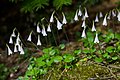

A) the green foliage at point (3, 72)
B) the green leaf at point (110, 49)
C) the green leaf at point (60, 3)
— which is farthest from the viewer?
the green foliage at point (3, 72)

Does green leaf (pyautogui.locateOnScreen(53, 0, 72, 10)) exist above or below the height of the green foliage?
above

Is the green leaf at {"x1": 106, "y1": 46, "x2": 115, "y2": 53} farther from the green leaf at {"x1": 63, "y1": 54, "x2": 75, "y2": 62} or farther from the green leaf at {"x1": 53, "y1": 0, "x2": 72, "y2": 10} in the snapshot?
the green leaf at {"x1": 53, "y1": 0, "x2": 72, "y2": 10}

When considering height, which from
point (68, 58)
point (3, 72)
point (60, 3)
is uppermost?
point (60, 3)

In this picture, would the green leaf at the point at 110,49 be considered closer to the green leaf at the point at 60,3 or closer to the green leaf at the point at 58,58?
the green leaf at the point at 58,58

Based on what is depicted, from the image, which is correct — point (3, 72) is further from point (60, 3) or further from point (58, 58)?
point (60, 3)

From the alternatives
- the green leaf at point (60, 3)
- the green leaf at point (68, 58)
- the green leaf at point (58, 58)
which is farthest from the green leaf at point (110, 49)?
the green leaf at point (60, 3)

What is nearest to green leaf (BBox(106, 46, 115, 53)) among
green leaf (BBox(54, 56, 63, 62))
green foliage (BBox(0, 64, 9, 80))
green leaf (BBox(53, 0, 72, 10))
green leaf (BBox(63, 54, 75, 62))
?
green leaf (BBox(63, 54, 75, 62))

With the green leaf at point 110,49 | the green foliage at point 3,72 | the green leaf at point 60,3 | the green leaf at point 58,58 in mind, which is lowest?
the green foliage at point 3,72

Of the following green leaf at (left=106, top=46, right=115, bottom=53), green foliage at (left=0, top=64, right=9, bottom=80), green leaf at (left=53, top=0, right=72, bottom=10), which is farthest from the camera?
green foliage at (left=0, top=64, right=9, bottom=80)

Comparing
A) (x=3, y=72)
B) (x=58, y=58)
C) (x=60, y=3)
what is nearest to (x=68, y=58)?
(x=58, y=58)

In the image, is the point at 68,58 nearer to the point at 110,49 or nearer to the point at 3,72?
the point at 110,49

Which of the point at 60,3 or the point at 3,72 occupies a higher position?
the point at 60,3

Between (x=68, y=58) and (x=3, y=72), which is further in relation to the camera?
(x=3, y=72)

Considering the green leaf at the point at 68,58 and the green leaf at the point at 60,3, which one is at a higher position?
the green leaf at the point at 60,3
